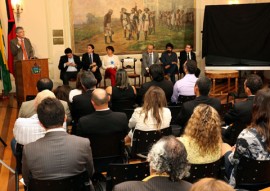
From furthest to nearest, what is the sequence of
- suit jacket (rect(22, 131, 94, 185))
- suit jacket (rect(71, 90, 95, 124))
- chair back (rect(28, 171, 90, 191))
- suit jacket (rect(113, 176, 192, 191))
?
suit jacket (rect(71, 90, 95, 124))
suit jacket (rect(22, 131, 94, 185))
chair back (rect(28, 171, 90, 191))
suit jacket (rect(113, 176, 192, 191))

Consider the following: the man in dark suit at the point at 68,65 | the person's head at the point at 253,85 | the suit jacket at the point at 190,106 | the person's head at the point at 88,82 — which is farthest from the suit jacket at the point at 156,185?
the man in dark suit at the point at 68,65

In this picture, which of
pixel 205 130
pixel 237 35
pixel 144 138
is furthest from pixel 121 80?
pixel 237 35

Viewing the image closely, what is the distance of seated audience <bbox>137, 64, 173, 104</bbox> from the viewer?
584 centimetres

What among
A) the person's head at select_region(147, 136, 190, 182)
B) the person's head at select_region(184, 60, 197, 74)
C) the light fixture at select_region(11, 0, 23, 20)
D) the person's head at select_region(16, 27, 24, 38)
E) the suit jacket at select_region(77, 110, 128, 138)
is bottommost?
the suit jacket at select_region(77, 110, 128, 138)

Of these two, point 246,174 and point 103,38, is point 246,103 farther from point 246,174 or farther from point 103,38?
point 103,38

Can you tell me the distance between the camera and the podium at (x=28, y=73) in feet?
27.0

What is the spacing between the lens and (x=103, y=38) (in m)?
11.4

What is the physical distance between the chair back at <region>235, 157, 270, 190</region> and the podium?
615 centimetres

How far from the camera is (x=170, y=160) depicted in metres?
2.16

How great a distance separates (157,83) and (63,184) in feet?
11.3

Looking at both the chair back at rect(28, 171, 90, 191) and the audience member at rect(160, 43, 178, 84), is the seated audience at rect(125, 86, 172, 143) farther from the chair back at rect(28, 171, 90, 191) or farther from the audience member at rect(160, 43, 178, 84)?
the audience member at rect(160, 43, 178, 84)

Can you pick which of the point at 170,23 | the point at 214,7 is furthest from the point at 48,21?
the point at 214,7

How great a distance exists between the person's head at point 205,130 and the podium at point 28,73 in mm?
5860

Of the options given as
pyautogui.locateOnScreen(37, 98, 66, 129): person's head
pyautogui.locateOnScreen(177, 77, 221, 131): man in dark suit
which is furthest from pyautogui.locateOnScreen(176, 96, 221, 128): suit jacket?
pyautogui.locateOnScreen(37, 98, 66, 129): person's head
